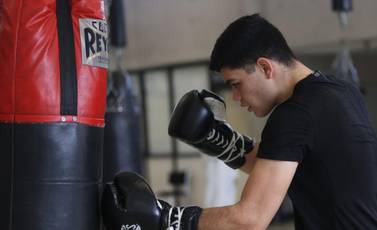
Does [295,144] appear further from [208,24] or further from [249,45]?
[208,24]

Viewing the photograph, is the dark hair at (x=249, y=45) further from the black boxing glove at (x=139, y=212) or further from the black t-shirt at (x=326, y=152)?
the black boxing glove at (x=139, y=212)

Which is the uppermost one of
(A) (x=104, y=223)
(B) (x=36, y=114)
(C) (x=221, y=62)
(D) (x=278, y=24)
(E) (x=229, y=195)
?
(D) (x=278, y=24)

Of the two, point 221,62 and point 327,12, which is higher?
point 327,12

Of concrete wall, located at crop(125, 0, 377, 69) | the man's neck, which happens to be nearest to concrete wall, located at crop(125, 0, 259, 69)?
concrete wall, located at crop(125, 0, 377, 69)

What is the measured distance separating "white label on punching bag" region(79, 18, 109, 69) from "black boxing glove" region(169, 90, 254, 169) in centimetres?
32

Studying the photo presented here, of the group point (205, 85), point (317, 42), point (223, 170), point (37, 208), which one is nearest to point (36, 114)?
point (37, 208)

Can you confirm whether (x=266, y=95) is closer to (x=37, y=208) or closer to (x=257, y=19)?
(x=257, y=19)

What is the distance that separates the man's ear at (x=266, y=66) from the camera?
1.59 meters

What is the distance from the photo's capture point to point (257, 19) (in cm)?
164

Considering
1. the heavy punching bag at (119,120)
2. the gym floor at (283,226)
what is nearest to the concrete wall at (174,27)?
the gym floor at (283,226)

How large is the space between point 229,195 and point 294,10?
5.97ft

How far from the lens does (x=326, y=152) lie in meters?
1.55

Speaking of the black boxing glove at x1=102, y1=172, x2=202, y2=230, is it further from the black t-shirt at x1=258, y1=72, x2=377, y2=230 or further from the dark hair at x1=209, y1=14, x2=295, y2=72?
the dark hair at x1=209, y1=14, x2=295, y2=72

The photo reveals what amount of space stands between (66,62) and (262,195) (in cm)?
61
